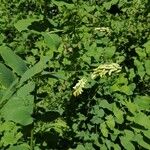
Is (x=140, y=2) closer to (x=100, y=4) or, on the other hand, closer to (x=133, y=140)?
(x=100, y=4)

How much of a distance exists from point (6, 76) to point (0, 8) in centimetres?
349

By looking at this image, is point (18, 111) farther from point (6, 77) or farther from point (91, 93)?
point (91, 93)

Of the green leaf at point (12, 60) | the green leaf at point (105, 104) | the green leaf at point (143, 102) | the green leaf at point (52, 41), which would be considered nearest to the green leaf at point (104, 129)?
the green leaf at point (105, 104)

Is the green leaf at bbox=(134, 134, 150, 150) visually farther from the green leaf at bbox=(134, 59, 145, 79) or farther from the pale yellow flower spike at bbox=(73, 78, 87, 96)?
the pale yellow flower spike at bbox=(73, 78, 87, 96)

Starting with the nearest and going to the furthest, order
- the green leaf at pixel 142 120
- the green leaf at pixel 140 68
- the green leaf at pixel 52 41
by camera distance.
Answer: the green leaf at pixel 52 41, the green leaf at pixel 142 120, the green leaf at pixel 140 68

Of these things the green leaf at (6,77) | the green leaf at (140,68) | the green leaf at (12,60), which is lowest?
the green leaf at (140,68)

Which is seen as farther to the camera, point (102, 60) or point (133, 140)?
point (102, 60)

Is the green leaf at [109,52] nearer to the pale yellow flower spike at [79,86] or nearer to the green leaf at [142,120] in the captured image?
the green leaf at [142,120]

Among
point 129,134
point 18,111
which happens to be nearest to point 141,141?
point 129,134

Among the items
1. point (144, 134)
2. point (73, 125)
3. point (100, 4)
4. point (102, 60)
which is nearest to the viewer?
point (144, 134)

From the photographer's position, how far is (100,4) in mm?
4605

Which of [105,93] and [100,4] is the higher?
[100,4]

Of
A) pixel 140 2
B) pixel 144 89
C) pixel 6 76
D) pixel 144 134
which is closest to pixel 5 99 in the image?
pixel 6 76

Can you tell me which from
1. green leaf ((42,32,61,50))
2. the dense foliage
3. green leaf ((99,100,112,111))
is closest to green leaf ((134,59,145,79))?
the dense foliage
